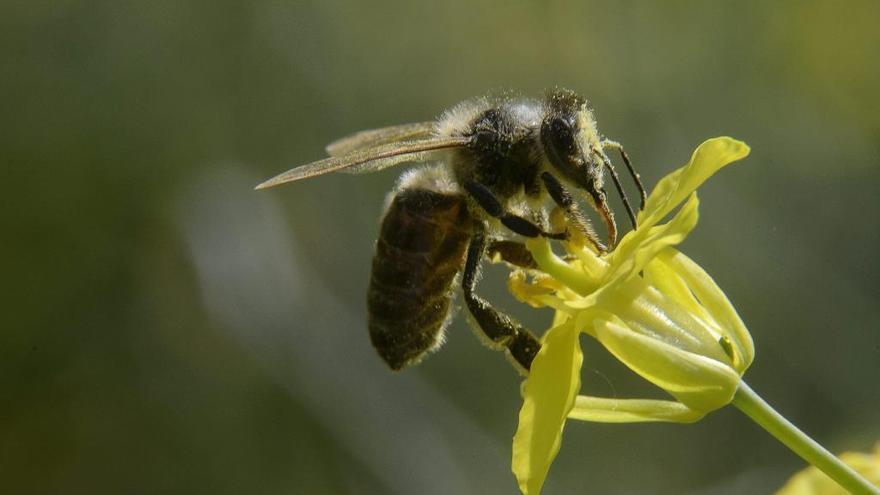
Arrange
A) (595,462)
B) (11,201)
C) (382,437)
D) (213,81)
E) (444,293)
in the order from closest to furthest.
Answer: (444,293)
(382,437)
(595,462)
(11,201)
(213,81)

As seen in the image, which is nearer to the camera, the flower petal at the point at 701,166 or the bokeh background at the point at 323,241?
the flower petal at the point at 701,166

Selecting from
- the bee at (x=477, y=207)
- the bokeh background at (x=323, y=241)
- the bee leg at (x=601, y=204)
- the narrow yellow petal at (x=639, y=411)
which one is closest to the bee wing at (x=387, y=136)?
the bee at (x=477, y=207)

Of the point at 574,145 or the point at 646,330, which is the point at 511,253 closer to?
the point at 574,145

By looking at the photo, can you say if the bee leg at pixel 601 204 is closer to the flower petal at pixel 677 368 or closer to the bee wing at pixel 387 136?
the flower petal at pixel 677 368

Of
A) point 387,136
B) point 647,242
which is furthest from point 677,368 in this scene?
point 387,136

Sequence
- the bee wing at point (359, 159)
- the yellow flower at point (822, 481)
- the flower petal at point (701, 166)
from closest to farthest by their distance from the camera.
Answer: the flower petal at point (701, 166)
the bee wing at point (359, 159)
the yellow flower at point (822, 481)

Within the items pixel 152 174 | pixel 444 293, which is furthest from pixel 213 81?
pixel 444 293

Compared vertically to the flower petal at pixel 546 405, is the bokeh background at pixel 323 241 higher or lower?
lower

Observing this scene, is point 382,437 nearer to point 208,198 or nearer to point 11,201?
point 208,198
